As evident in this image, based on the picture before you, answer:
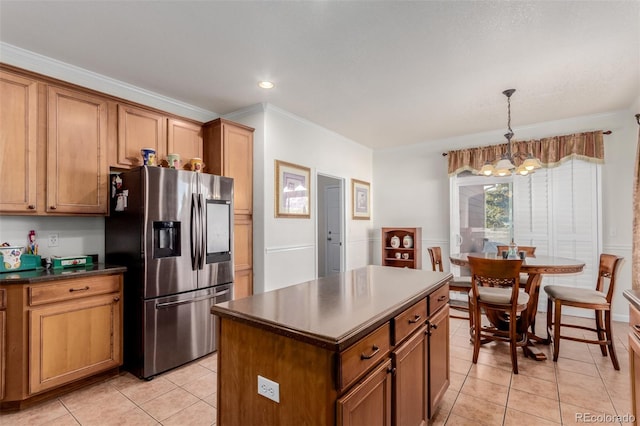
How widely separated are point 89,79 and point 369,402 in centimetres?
352

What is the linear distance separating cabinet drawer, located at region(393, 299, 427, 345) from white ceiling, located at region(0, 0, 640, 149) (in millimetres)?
1898

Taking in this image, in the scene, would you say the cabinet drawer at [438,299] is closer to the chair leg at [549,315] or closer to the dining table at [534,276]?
the dining table at [534,276]

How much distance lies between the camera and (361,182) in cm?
559

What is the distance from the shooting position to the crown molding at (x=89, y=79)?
2492mm

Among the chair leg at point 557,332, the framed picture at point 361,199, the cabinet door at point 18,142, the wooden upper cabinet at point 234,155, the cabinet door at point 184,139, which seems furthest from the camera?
the framed picture at point 361,199

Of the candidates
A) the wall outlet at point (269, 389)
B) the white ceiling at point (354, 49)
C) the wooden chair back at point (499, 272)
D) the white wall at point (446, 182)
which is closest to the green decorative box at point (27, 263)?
the white ceiling at point (354, 49)

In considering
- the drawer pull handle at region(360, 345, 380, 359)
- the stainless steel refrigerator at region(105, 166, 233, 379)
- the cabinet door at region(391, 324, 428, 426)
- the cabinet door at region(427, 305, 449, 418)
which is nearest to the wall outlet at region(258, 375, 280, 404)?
the drawer pull handle at region(360, 345, 380, 359)

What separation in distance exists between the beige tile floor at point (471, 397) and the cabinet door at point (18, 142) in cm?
153

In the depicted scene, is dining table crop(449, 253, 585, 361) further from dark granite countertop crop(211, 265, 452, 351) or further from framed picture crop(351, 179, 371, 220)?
framed picture crop(351, 179, 371, 220)

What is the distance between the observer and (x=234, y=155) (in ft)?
11.6

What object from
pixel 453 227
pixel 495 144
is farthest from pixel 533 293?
pixel 495 144

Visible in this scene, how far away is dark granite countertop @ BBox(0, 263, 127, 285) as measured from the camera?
2.10 metres

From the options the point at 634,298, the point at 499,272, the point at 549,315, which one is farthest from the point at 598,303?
the point at 634,298

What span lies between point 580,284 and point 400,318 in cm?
412
